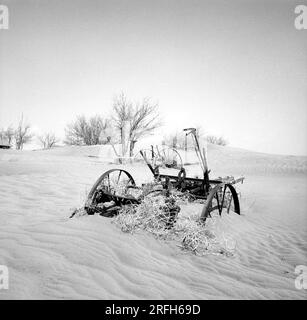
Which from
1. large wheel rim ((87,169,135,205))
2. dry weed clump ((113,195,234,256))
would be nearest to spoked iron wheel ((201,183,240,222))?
dry weed clump ((113,195,234,256))

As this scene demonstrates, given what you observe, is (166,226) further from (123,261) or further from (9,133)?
→ (9,133)

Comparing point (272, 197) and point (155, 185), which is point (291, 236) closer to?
point (155, 185)

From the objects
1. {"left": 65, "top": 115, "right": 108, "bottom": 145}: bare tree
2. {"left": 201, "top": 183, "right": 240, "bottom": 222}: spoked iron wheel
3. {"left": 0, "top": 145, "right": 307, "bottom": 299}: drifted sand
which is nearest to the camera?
{"left": 0, "top": 145, "right": 307, "bottom": 299}: drifted sand

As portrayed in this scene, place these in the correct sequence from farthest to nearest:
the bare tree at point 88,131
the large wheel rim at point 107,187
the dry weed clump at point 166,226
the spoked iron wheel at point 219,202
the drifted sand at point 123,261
Answer: the bare tree at point 88,131 < the large wheel rim at point 107,187 < the spoked iron wheel at point 219,202 < the dry weed clump at point 166,226 < the drifted sand at point 123,261

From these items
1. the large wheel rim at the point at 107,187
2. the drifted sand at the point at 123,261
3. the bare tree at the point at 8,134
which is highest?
the bare tree at the point at 8,134


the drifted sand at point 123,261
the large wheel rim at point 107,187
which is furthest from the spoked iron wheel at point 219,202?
the large wheel rim at point 107,187

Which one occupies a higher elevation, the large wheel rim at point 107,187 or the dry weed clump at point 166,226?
the large wheel rim at point 107,187

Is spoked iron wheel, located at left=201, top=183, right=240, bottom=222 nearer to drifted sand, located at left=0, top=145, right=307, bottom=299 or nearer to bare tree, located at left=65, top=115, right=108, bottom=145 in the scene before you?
drifted sand, located at left=0, top=145, right=307, bottom=299

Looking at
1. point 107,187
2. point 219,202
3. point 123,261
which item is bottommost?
point 123,261

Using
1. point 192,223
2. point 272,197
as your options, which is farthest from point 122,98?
point 192,223

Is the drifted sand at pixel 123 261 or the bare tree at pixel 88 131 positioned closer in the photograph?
the drifted sand at pixel 123 261

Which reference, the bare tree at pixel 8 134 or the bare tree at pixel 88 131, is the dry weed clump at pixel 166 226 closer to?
the bare tree at pixel 88 131

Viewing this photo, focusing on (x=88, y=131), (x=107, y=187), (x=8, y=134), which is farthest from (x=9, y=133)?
(x=107, y=187)
